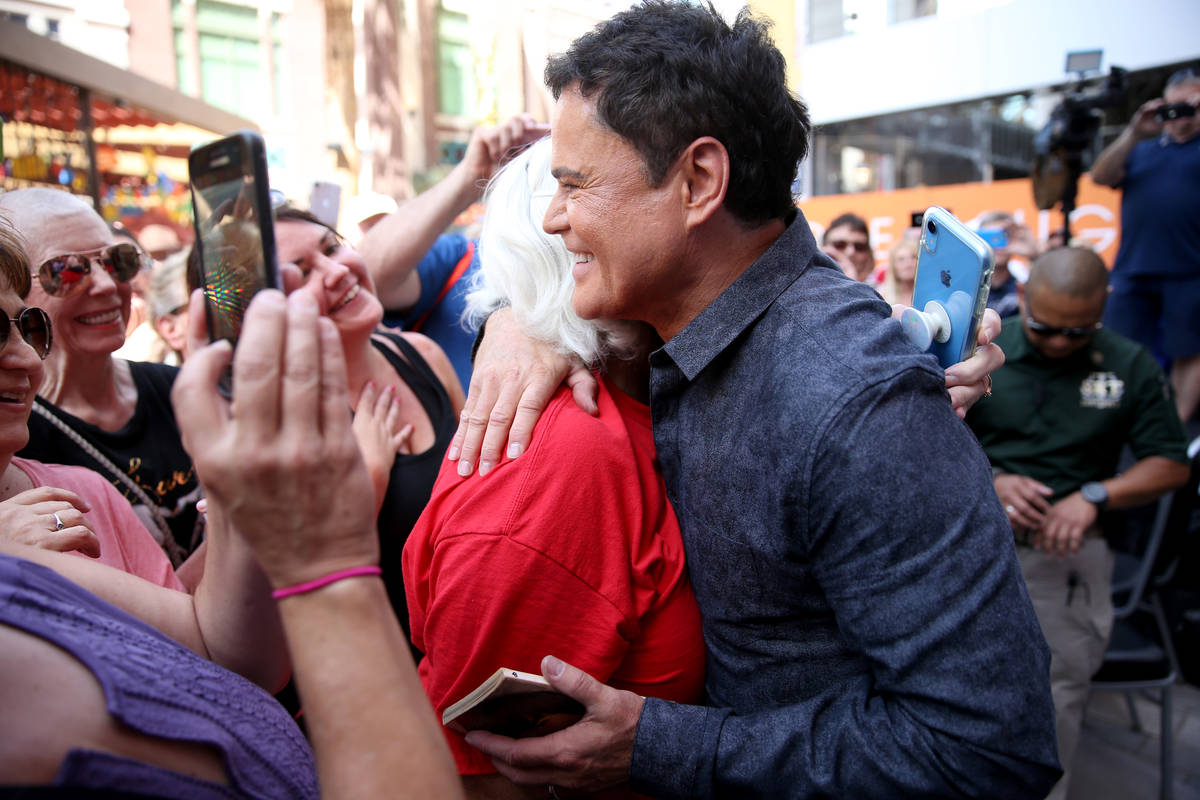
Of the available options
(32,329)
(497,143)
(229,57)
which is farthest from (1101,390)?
(229,57)

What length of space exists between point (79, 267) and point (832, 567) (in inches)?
82.5

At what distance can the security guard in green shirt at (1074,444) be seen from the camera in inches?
116

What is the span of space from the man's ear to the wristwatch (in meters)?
2.40

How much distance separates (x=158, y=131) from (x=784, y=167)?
8789mm

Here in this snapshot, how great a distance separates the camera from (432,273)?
9.62 ft

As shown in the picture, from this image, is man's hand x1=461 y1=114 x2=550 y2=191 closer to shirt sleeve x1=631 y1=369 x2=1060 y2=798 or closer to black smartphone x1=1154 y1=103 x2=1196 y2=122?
shirt sleeve x1=631 y1=369 x2=1060 y2=798

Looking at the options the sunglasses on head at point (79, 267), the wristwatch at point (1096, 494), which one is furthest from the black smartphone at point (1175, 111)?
the sunglasses on head at point (79, 267)

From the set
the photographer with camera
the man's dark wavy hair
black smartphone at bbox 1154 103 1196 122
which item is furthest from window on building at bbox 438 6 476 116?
the man's dark wavy hair

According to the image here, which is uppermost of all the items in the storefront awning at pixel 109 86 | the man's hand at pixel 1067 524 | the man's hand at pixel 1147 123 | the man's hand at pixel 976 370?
the storefront awning at pixel 109 86

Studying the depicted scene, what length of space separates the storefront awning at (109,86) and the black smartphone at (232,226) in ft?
16.7

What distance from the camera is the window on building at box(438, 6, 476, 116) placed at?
2277 cm

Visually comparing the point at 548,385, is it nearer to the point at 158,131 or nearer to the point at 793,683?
the point at 793,683

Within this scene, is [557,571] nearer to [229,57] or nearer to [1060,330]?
[1060,330]

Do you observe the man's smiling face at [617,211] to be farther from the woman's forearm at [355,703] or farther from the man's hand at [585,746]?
the woman's forearm at [355,703]
